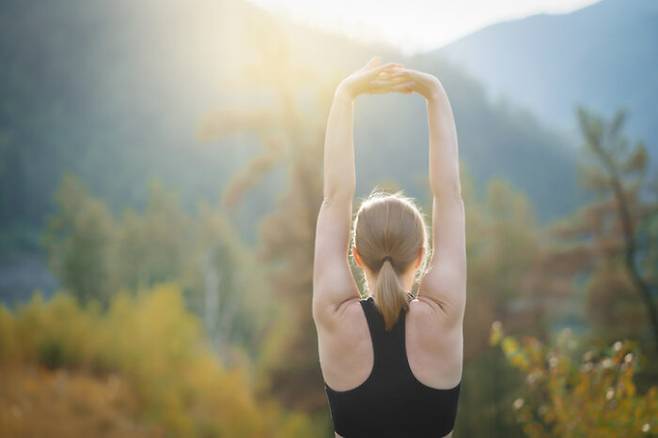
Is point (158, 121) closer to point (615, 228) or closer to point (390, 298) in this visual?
point (615, 228)

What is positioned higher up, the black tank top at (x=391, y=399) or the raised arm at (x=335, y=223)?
the raised arm at (x=335, y=223)

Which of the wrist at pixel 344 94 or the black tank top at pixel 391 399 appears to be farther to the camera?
the wrist at pixel 344 94

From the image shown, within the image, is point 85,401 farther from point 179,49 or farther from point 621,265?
point 179,49

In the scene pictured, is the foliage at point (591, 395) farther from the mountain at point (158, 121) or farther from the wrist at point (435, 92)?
the mountain at point (158, 121)

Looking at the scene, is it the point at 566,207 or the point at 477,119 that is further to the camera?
the point at 477,119

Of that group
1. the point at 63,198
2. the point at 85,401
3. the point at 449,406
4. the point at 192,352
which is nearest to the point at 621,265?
the point at 192,352

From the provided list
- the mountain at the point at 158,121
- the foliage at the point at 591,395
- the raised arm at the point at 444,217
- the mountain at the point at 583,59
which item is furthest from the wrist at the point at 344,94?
the mountain at the point at 158,121

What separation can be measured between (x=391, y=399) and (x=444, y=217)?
38cm

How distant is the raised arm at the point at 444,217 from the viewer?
1035 mm

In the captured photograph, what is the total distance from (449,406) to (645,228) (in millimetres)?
12508

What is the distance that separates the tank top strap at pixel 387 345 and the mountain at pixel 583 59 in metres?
8.93

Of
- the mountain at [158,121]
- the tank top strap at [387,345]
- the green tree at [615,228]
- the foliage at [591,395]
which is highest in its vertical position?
the mountain at [158,121]

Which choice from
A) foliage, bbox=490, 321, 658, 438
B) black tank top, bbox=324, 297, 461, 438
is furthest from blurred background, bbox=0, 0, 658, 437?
black tank top, bbox=324, 297, 461, 438

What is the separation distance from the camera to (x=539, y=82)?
1872 cm
